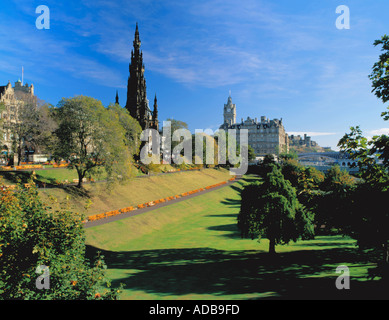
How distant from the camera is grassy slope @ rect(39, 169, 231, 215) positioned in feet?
138

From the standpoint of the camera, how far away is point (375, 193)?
14523 millimetres

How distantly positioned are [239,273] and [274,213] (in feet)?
20.0

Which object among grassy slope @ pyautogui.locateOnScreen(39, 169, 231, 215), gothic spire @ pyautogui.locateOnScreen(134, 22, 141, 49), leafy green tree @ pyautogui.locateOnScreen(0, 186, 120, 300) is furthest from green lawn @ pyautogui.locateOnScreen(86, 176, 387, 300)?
gothic spire @ pyautogui.locateOnScreen(134, 22, 141, 49)

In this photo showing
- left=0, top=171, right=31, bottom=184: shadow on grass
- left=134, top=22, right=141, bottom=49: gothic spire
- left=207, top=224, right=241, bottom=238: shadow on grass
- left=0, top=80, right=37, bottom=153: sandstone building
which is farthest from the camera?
left=134, top=22, right=141, bottom=49: gothic spire

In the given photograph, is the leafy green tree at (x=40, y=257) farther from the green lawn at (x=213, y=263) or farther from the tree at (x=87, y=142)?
the tree at (x=87, y=142)

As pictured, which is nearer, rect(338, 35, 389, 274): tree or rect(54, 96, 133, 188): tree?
rect(338, 35, 389, 274): tree

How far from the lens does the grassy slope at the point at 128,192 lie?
42.0m

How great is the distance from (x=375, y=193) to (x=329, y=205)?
305cm

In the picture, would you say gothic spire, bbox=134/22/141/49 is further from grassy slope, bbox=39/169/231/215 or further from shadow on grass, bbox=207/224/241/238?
shadow on grass, bbox=207/224/241/238

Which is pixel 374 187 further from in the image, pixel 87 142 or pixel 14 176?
pixel 14 176

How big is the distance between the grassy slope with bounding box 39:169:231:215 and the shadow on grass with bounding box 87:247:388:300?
9.41m

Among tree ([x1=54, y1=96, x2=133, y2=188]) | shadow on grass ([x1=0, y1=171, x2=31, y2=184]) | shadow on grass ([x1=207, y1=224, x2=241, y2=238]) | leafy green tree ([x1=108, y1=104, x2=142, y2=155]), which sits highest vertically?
leafy green tree ([x1=108, y1=104, x2=142, y2=155])

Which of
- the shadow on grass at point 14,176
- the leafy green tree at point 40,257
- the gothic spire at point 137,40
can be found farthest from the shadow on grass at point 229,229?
the gothic spire at point 137,40

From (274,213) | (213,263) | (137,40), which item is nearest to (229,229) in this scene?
(213,263)
